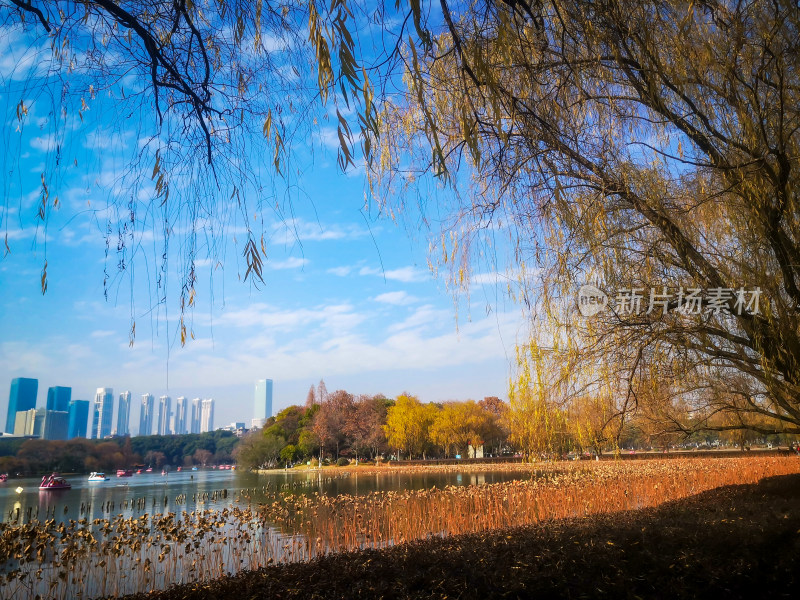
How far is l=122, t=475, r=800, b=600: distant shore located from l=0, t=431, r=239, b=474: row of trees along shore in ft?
106

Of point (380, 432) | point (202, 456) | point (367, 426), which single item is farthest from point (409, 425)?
point (202, 456)

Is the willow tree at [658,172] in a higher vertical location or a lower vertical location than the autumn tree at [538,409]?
higher

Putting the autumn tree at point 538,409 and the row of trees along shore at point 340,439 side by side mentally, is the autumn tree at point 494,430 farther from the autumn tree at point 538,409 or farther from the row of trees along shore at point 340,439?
the autumn tree at point 538,409

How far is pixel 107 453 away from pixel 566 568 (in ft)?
168

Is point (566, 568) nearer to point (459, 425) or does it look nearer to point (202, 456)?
point (459, 425)

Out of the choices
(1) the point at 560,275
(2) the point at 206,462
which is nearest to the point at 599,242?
(1) the point at 560,275

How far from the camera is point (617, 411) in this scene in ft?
16.7

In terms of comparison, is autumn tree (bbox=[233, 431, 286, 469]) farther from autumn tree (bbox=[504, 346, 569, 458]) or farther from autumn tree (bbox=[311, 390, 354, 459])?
autumn tree (bbox=[504, 346, 569, 458])

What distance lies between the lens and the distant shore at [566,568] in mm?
2953

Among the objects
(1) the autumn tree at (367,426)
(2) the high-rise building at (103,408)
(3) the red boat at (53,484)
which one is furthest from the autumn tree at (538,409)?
(1) the autumn tree at (367,426)

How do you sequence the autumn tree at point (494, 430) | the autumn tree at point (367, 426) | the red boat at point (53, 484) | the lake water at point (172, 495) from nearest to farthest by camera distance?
the lake water at point (172, 495) → the red boat at point (53, 484) → the autumn tree at point (494, 430) → the autumn tree at point (367, 426)

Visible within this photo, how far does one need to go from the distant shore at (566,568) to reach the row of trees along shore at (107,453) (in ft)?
106

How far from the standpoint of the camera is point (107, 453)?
45.2 m

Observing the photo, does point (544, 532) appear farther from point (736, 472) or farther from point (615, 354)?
point (736, 472)
